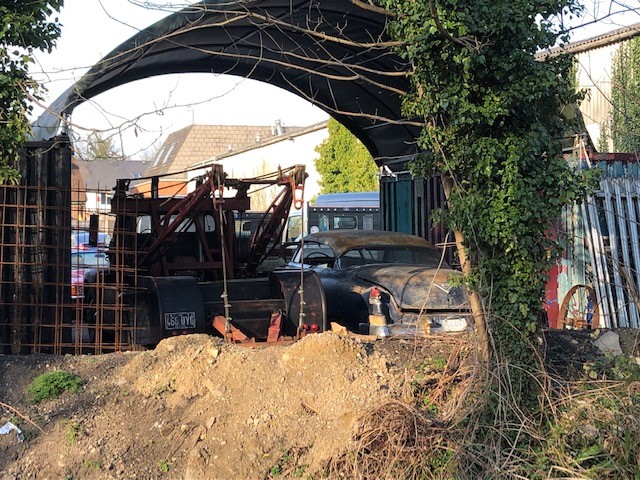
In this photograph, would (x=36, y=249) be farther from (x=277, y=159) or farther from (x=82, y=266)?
(x=277, y=159)

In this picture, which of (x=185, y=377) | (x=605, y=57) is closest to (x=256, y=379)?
(x=185, y=377)

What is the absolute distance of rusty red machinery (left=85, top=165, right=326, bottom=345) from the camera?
9562 mm

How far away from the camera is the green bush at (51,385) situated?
23.5ft

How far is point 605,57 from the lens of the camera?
2402 cm

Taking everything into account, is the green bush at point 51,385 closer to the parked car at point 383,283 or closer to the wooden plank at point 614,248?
the parked car at point 383,283

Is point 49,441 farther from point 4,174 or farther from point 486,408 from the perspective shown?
point 486,408

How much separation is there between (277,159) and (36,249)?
3336 cm

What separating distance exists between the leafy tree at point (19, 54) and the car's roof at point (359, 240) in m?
5.18

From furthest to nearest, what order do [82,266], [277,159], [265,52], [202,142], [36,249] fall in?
[202,142] → [277,159] → [265,52] → [82,266] → [36,249]

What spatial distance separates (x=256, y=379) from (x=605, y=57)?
68.5 feet

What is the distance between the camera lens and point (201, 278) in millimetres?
11594

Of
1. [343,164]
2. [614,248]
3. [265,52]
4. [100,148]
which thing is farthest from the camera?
[343,164]

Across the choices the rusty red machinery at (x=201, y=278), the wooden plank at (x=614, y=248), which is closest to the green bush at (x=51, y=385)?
the rusty red machinery at (x=201, y=278)

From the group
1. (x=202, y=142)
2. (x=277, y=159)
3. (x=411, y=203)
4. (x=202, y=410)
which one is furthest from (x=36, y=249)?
(x=202, y=142)
